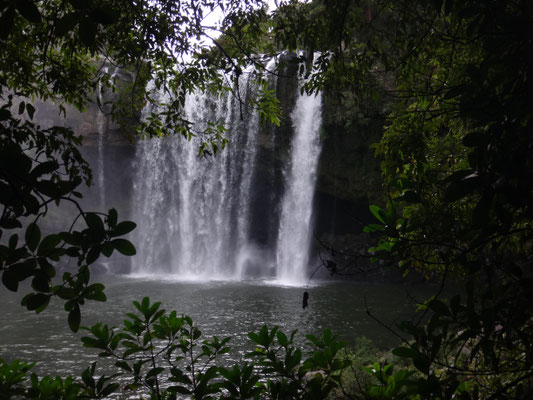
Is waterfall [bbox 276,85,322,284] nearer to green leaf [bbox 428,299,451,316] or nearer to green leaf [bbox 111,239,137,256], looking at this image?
green leaf [bbox 428,299,451,316]

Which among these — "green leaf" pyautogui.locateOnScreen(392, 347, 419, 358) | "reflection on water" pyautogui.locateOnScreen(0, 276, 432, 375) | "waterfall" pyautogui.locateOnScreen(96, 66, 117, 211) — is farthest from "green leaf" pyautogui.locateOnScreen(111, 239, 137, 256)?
"waterfall" pyautogui.locateOnScreen(96, 66, 117, 211)

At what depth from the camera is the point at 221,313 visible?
1131 centimetres

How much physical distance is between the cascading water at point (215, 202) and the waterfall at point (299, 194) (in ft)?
0.16

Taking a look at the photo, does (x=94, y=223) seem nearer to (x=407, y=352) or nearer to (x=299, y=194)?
(x=407, y=352)

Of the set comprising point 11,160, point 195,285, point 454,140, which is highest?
point 454,140

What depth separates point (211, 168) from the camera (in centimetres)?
2214

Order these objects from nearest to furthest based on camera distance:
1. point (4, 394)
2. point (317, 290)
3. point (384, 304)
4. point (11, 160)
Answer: point (11, 160) → point (4, 394) → point (384, 304) → point (317, 290)

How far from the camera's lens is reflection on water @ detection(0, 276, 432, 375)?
320 inches

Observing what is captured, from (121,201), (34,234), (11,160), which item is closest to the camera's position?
(11,160)

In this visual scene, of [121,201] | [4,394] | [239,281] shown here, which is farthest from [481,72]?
[121,201]

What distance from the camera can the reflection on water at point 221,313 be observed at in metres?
8.12

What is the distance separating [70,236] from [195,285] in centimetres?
1618

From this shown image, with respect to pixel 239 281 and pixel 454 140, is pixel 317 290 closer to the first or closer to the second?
pixel 239 281

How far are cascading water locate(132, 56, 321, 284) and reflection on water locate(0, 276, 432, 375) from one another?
15.2ft
